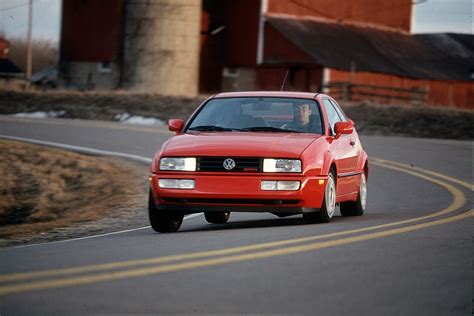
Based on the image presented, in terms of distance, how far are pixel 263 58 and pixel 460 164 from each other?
30.3 meters

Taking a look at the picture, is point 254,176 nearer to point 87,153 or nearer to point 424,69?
point 87,153

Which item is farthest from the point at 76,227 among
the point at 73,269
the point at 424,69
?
the point at 424,69

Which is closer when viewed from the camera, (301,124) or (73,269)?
(73,269)

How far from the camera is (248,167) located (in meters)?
11.9

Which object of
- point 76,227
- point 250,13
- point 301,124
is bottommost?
point 76,227

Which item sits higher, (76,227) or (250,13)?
(250,13)

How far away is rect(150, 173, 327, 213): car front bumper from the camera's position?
466 inches

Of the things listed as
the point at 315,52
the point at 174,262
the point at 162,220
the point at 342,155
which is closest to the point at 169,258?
the point at 174,262

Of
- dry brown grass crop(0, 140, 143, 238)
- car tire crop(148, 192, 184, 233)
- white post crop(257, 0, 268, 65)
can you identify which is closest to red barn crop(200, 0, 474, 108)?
white post crop(257, 0, 268, 65)

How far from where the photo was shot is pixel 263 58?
2128 inches

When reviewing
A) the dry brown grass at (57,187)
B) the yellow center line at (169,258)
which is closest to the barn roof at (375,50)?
the dry brown grass at (57,187)

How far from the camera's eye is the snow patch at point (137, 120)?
3997 cm

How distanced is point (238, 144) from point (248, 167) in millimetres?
328

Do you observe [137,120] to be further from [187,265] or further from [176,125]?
[187,265]
